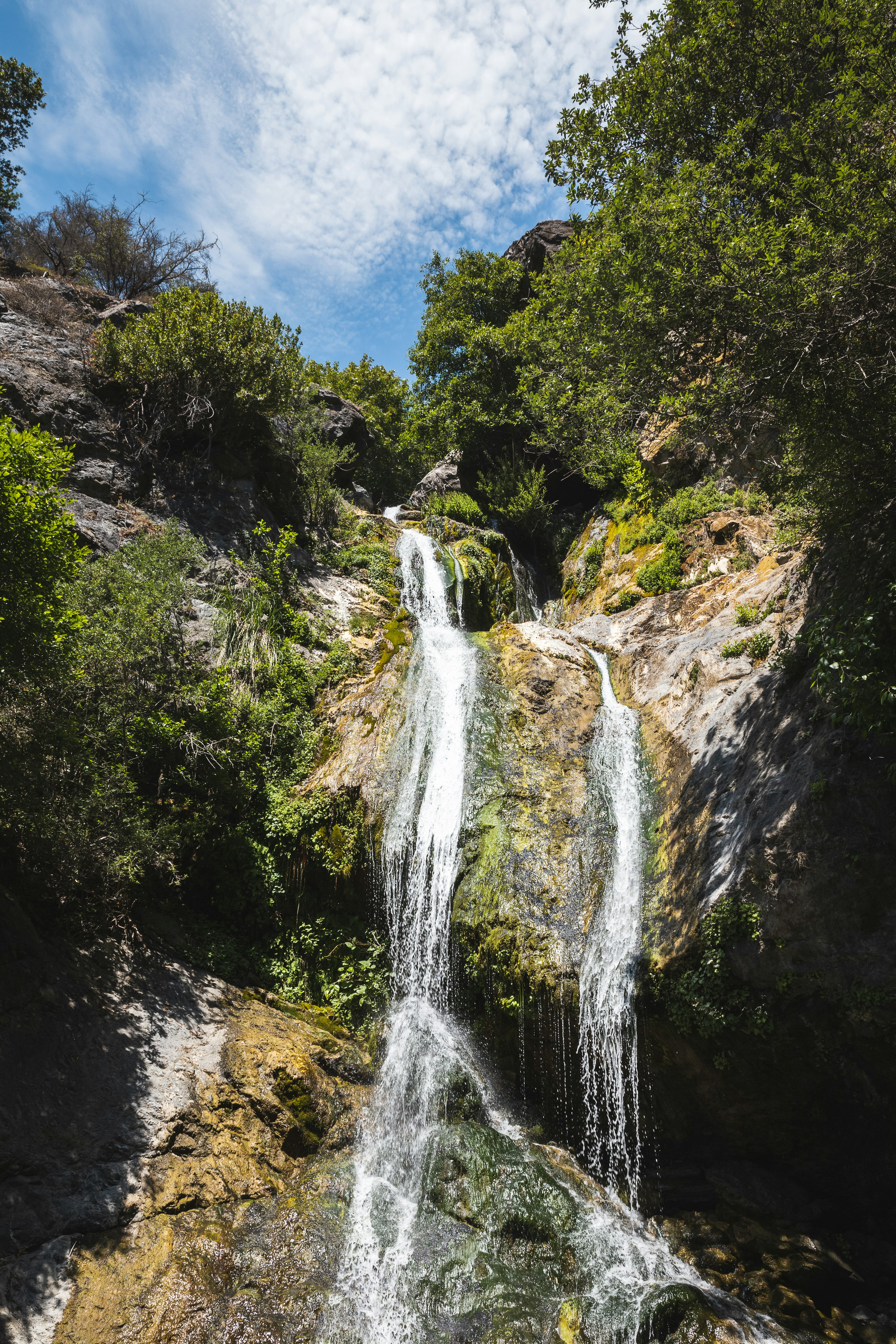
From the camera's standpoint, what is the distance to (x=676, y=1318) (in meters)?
5.50

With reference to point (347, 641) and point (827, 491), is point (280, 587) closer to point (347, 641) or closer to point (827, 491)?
point (347, 641)

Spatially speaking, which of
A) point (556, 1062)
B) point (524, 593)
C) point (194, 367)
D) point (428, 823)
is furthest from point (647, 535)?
point (556, 1062)

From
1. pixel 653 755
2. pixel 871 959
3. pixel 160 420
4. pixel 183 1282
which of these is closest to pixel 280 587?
pixel 160 420

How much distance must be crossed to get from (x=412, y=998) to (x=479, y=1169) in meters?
2.23

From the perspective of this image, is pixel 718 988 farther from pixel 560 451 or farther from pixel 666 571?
pixel 560 451

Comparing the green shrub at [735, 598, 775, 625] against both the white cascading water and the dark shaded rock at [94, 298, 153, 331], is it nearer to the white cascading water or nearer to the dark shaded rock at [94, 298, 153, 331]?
the white cascading water

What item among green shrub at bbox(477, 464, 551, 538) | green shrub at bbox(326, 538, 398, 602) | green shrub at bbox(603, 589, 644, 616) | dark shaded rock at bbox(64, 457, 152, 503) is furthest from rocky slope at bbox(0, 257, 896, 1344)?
green shrub at bbox(477, 464, 551, 538)

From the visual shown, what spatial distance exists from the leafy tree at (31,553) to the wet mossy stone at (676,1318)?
864 centimetres

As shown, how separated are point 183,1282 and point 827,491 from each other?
34.5 ft

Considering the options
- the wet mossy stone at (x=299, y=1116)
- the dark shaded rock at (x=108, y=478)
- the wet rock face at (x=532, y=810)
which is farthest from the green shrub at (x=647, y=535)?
the wet mossy stone at (x=299, y=1116)

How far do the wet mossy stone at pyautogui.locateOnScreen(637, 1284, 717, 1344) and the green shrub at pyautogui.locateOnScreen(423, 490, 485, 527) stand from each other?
1944 centimetres

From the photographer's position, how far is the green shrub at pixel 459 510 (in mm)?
22000

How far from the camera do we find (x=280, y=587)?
1401 centimetres

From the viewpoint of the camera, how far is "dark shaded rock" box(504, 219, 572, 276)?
2469cm
